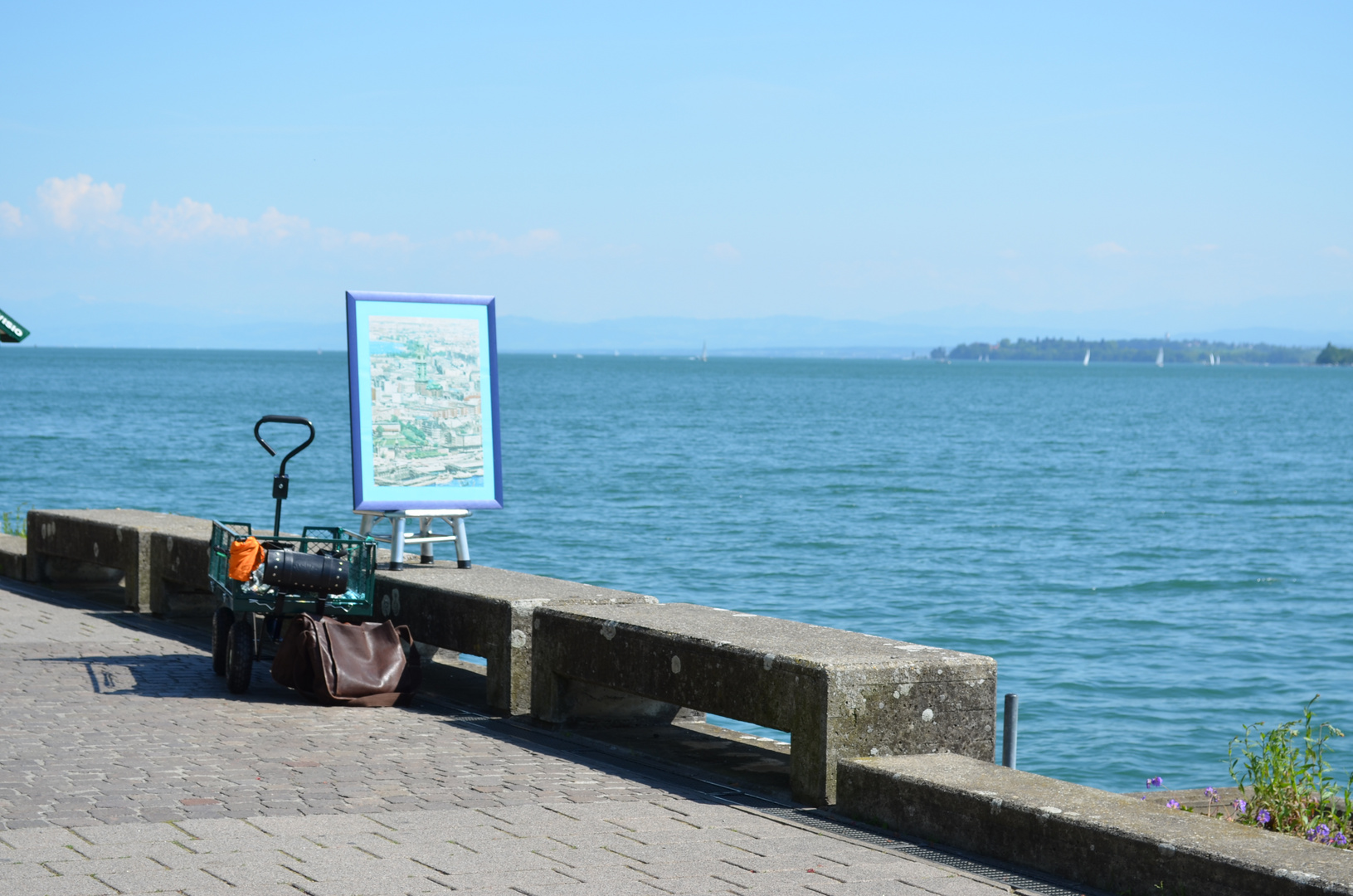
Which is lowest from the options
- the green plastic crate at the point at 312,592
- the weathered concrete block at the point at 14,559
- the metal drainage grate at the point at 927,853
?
the weathered concrete block at the point at 14,559

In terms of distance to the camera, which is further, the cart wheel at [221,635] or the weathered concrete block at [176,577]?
the weathered concrete block at [176,577]

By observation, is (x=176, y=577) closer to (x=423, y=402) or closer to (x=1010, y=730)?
(x=423, y=402)

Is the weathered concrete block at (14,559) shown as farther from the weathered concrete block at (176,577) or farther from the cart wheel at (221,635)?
the cart wheel at (221,635)

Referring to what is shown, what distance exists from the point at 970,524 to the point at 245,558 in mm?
30762

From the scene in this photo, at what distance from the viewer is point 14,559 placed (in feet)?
50.1

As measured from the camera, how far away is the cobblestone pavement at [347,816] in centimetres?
528

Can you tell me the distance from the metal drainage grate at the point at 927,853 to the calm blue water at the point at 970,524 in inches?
310

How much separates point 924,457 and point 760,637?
55733mm

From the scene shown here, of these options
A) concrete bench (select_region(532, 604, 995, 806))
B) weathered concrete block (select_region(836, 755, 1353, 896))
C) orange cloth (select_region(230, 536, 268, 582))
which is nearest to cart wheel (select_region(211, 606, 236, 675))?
orange cloth (select_region(230, 536, 268, 582))

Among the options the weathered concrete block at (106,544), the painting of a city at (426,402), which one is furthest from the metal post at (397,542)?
the weathered concrete block at (106,544)

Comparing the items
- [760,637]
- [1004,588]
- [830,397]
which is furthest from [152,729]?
[830,397]

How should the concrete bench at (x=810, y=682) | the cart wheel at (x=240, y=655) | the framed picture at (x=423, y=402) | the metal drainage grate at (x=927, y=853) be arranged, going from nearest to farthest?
1. the metal drainage grate at (x=927, y=853)
2. the concrete bench at (x=810, y=682)
3. the cart wheel at (x=240, y=655)
4. the framed picture at (x=423, y=402)

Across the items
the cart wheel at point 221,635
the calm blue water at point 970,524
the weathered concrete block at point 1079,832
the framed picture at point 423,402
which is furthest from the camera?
the calm blue water at point 970,524

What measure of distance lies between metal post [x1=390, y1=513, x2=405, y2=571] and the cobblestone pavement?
56.9 inches
